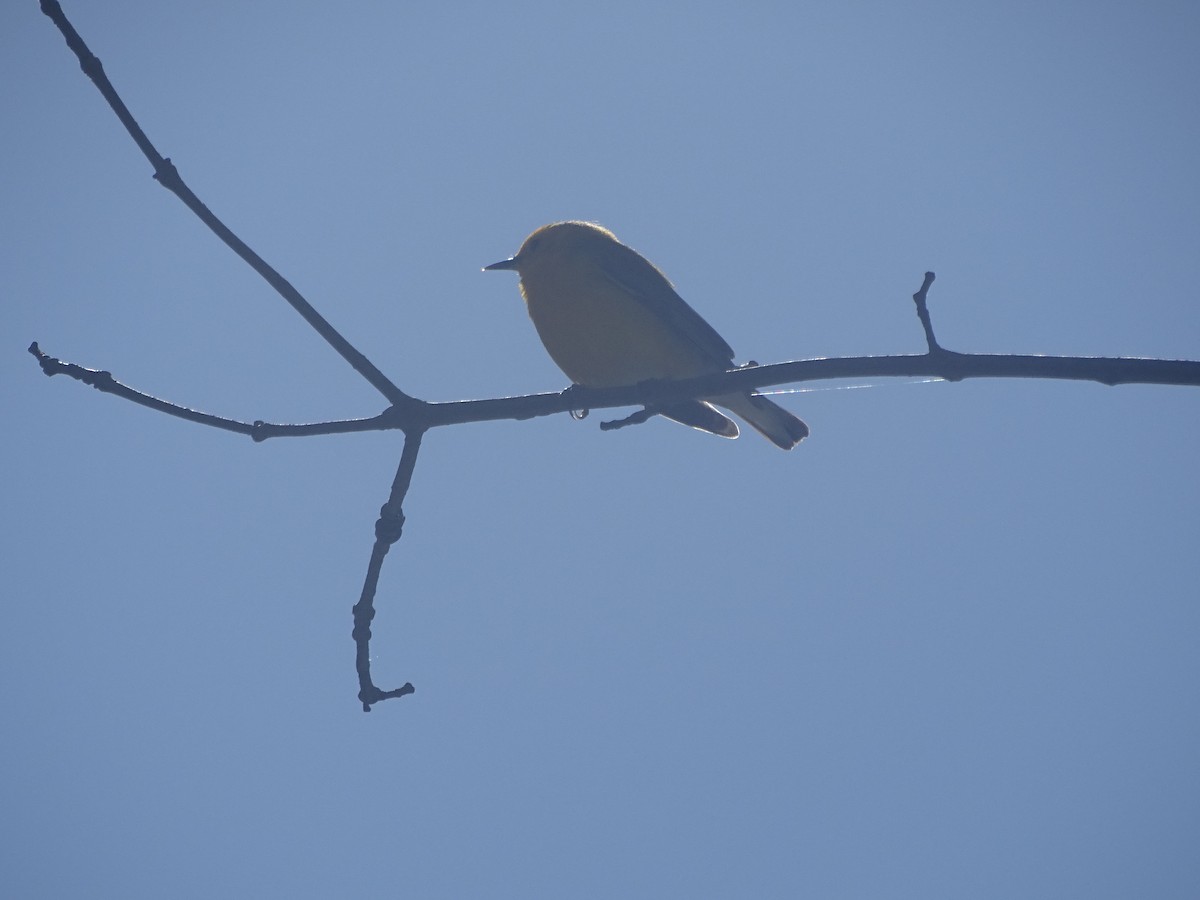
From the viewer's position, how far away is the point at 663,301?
5703mm

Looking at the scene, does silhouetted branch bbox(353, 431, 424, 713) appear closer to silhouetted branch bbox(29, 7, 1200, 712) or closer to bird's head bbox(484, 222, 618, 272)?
silhouetted branch bbox(29, 7, 1200, 712)

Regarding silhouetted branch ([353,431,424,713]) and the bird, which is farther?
the bird

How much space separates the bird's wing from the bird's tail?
26cm

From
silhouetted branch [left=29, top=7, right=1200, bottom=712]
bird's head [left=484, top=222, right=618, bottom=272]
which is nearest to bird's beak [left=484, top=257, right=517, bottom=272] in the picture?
bird's head [left=484, top=222, right=618, bottom=272]

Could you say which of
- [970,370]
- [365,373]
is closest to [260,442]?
[365,373]

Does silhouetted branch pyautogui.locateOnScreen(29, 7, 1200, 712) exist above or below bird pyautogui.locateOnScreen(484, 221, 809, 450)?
below

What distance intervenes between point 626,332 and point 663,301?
38cm

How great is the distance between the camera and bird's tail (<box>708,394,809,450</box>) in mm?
5605

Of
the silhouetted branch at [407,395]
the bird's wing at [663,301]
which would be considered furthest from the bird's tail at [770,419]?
the silhouetted branch at [407,395]

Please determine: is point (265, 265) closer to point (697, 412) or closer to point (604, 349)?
point (604, 349)

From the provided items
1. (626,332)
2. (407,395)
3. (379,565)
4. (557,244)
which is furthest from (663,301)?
(379,565)

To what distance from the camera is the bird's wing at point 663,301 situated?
18.6ft

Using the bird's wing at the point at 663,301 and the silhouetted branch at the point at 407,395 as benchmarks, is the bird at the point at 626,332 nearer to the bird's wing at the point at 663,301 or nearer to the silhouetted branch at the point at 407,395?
the bird's wing at the point at 663,301

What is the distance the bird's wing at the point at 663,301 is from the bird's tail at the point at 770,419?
264mm
